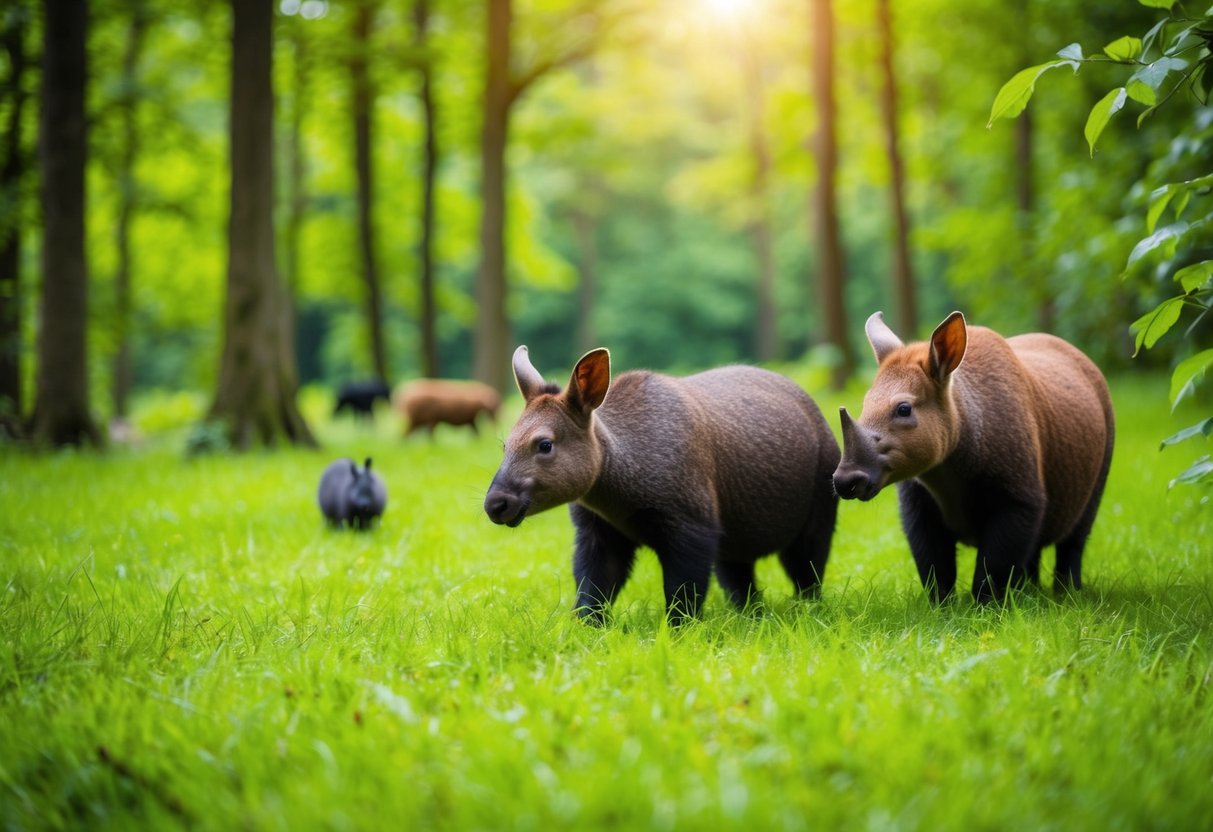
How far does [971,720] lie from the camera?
304cm

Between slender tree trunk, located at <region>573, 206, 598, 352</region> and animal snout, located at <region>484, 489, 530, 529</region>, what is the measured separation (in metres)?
35.5

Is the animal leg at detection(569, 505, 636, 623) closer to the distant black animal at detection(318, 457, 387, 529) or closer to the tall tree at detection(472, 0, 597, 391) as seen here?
the distant black animal at detection(318, 457, 387, 529)

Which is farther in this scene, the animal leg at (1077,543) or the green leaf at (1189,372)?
the animal leg at (1077,543)

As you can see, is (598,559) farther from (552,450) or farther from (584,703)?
(584,703)

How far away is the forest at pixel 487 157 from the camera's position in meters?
12.1

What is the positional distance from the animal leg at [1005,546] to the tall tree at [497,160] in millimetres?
13418

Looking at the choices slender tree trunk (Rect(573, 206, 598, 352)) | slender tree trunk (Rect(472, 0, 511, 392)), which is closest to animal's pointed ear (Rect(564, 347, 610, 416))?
slender tree trunk (Rect(472, 0, 511, 392))

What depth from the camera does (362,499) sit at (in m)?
7.14

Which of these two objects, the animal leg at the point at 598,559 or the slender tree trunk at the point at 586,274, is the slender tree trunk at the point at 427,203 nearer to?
the animal leg at the point at 598,559

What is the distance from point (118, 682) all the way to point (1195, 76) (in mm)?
4427

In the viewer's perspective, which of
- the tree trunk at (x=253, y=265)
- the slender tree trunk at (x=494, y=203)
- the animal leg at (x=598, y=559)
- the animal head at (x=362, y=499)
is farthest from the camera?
the slender tree trunk at (x=494, y=203)

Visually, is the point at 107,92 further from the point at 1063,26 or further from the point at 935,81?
the point at 935,81

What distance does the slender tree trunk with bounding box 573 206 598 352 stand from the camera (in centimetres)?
4106

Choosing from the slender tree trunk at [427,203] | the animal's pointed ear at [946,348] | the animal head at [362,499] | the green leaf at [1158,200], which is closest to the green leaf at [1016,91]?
the green leaf at [1158,200]
